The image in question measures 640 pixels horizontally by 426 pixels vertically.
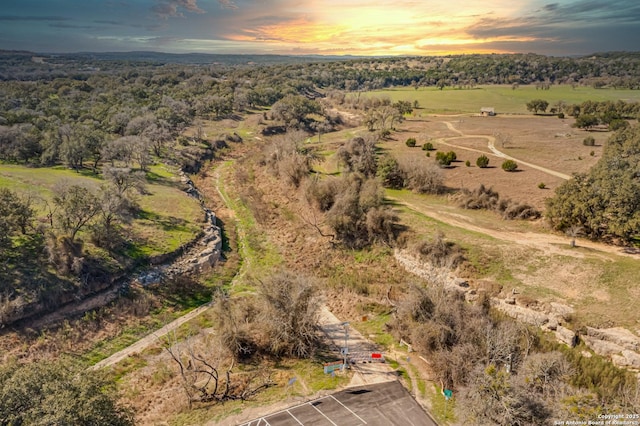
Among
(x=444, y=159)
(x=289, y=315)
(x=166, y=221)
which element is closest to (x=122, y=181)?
(x=166, y=221)

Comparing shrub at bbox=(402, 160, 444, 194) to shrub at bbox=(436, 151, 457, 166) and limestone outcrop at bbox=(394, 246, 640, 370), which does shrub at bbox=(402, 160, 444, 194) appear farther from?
limestone outcrop at bbox=(394, 246, 640, 370)

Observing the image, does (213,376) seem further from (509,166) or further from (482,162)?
(482,162)

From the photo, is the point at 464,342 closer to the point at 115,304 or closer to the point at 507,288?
the point at 507,288

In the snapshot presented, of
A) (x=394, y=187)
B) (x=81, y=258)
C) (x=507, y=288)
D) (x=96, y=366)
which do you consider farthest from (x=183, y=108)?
(x=507, y=288)

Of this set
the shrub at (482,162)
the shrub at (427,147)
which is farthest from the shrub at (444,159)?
the shrub at (427,147)

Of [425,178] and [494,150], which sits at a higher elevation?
[494,150]

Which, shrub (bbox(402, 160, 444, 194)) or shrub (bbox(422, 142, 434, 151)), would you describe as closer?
shrub (bbox(402, 160, 444, 194))

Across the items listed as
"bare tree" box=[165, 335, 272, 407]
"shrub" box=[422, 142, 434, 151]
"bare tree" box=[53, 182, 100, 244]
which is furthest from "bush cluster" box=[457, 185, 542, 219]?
"bare tree" box=[53, 182, 100, 244]
